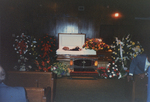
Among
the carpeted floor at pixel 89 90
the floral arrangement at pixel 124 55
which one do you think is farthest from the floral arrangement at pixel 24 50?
the floral arrangement at pixel 124 55

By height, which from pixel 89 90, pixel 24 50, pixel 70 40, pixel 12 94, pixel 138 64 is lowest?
pixel 89 90

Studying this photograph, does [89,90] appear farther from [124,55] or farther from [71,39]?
[71,39]

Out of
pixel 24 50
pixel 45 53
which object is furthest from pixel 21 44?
pixel 45 53

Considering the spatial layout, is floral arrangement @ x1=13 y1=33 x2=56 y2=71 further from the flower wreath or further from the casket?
the casket

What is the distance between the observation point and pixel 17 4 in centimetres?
520

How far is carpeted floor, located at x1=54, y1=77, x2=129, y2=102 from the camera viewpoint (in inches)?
143

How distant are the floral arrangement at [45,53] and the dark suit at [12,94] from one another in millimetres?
3972

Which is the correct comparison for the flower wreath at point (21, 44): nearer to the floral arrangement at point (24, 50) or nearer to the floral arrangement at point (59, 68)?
the floral arrangement at point (24, 50)

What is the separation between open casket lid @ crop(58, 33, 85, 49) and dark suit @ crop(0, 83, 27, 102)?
506 cm

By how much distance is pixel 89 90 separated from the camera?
4223mm

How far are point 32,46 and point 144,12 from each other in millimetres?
5394

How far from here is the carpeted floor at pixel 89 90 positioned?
11.9 ft

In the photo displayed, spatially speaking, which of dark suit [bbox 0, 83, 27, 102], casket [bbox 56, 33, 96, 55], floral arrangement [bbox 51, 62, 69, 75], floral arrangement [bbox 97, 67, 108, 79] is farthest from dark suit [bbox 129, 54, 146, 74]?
casket [bbox 56, 33, 96, 55]

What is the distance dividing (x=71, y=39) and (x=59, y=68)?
1.88 meters
